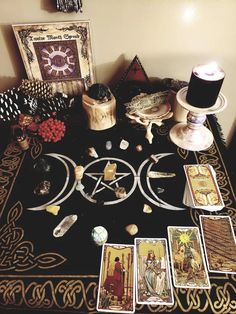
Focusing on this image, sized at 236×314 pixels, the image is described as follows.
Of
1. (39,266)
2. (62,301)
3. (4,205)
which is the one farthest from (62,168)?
(62,301)

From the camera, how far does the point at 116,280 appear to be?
0.79 metres

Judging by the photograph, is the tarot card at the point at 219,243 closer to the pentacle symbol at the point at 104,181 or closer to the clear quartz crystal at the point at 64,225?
the pentacle symbol at the point at 104,181

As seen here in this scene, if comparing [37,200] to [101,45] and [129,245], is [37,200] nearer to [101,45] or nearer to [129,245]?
[129,245]

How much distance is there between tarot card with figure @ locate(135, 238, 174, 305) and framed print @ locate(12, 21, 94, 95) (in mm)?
791

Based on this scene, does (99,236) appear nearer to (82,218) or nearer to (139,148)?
(82,218)

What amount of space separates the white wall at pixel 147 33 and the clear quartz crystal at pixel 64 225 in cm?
72

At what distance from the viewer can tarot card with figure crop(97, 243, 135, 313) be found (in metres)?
0.75

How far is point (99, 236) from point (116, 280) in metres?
0.14

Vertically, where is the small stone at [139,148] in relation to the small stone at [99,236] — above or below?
above

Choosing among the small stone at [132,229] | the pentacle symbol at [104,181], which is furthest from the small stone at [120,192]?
the small stone at [132,229]

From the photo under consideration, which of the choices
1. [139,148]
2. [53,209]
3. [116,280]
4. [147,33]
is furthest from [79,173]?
[147,33]

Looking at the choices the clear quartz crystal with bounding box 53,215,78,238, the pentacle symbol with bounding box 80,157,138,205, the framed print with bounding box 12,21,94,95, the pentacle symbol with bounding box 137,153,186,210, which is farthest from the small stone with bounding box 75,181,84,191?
the framed print with bounding box 12,21,94,95

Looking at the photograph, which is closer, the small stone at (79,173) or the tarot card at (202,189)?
the tarot card at (202,189)

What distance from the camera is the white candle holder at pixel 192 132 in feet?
3.52
